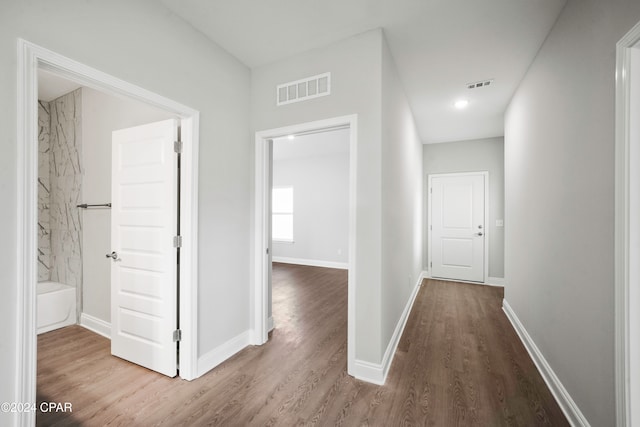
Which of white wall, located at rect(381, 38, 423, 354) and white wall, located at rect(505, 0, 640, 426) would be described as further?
white wall, located at rect(381, 38, 423, 354)

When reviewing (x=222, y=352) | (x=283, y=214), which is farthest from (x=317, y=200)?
(x=222, y=352)

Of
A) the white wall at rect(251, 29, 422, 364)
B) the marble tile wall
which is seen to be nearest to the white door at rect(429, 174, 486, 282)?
the white wall at rect(251, 29, 422, 364)

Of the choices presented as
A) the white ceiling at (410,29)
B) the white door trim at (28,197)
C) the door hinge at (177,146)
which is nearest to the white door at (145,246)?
the door hinge at (177,146)

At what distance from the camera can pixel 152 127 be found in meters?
2.20

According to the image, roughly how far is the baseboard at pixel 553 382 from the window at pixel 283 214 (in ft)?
17.7

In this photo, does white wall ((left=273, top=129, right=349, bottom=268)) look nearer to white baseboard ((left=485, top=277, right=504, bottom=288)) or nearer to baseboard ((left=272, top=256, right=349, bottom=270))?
baseboard ((left=272, top=256, right=349, bottom=270))

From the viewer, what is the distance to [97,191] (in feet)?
9.60

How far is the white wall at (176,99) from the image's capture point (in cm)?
121

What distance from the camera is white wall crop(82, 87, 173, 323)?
2.81m

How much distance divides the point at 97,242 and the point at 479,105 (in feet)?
16.6

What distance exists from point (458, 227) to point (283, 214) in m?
4.39

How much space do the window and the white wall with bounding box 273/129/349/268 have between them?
0.15 metres

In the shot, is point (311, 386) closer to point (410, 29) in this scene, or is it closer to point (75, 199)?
point (410, 29)

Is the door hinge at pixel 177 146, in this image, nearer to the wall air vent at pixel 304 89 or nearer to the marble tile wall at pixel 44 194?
the wall air vent at pixel 304 89
